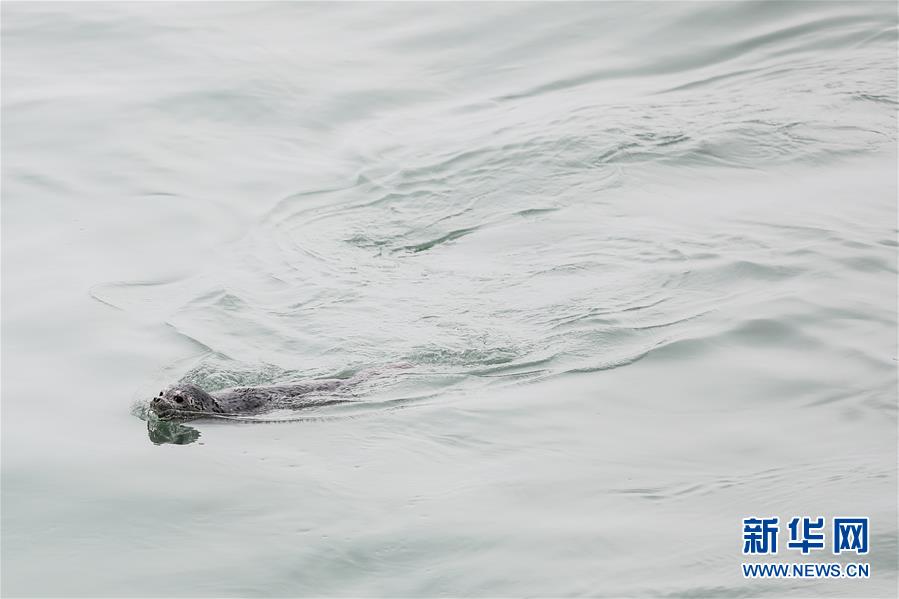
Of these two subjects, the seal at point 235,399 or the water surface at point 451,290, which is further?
the seal at point 235,399

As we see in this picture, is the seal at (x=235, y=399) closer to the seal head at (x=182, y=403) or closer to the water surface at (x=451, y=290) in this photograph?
the seal head at (x=182, y=403)

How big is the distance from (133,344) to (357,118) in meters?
7.39

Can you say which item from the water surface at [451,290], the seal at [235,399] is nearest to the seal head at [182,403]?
the seal at [235,399]

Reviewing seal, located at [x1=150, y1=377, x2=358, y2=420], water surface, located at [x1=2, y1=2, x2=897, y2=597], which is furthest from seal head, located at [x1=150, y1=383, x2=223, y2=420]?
water surface, located at [x1=2, y1=2, x2=897, y2=597]

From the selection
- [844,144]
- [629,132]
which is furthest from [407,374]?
[844,144]

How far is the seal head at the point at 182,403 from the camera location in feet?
33.3

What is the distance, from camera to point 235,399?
10.6 m

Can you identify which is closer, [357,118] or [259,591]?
[259,591]

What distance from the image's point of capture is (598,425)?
10.2m

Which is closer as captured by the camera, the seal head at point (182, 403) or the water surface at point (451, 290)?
the water surface at point (451, 290)

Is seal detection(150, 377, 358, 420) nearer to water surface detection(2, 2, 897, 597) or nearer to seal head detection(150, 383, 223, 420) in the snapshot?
seal head detection(150, 383, 223, 420)

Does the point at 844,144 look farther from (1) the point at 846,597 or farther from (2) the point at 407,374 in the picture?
(1) the point at 846,597

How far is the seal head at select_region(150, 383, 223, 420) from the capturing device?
10148mm

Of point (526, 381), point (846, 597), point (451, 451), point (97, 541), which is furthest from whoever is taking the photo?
point (526, 381)
